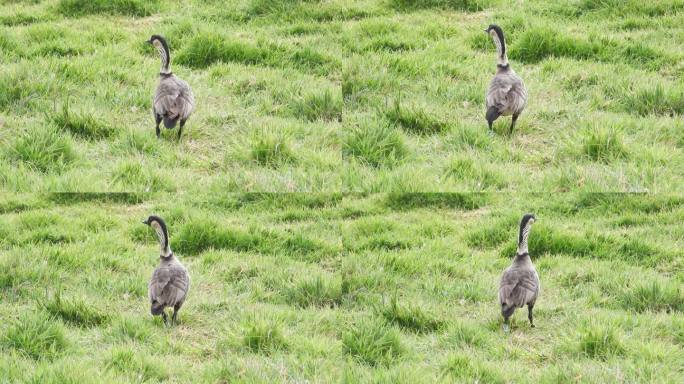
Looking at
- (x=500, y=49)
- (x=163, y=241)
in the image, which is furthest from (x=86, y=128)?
(x=500, y=49)

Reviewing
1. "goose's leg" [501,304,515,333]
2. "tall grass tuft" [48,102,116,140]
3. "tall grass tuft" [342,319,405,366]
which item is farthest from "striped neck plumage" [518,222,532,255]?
"tall grass tuft" [48,102,116,140]

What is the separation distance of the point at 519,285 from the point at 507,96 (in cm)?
170

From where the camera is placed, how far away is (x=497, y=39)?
Answer: 35.7ft

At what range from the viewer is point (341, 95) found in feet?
34.5

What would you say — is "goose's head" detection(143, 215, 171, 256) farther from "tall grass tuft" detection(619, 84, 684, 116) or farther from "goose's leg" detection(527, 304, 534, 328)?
"tall grass tuft" detection(619, 84, 684, 116)

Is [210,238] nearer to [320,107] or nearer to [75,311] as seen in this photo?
→ [75,311]

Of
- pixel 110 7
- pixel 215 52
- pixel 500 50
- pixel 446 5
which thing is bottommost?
pixel 215 52

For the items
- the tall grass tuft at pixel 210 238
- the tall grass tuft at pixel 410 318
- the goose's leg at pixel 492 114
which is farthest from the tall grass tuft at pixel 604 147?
the tall grass tuft at pixel 210 238

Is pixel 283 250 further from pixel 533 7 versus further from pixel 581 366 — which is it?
pixel 533 7

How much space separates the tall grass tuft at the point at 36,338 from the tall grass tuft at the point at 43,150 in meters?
1.28

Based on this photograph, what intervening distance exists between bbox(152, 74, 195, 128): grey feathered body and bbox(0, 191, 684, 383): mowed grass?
768 millimetres

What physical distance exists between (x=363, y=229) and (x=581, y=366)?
223cm

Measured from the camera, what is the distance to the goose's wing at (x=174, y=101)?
1002 cm

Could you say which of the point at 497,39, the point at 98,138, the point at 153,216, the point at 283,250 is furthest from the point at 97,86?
the point at 497,39
